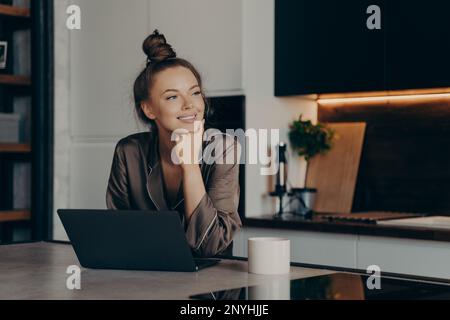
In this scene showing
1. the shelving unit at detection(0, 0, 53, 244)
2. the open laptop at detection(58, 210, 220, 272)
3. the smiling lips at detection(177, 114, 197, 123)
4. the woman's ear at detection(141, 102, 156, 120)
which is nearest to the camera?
the open laptop at detection(58, 210, 220, 272)

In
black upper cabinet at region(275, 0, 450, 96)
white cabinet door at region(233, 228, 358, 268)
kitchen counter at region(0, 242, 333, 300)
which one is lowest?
white cabinet door at region(233, 228, 358, 268)

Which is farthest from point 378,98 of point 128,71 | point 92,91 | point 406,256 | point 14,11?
point 14,11

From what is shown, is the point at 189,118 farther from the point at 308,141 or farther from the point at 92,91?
the point at 92,91

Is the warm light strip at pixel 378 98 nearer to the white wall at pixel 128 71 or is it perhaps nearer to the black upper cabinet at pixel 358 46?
the white wall at pixel 128 71

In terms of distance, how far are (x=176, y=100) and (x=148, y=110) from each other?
0.14 metres

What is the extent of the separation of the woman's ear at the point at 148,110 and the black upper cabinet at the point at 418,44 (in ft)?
4.52

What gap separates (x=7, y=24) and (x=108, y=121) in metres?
0.85

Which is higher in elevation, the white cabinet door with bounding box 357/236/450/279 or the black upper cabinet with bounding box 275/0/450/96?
the black upper cabinet with bounding box 275/0/450/96

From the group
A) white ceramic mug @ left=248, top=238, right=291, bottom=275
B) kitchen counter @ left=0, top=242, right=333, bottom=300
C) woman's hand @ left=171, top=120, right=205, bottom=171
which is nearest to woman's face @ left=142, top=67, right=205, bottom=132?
woman's hand @ left=171, top=120, right=205, bottom=171

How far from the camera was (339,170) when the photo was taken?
3.84 metres

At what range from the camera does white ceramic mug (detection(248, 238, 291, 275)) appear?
1832 millimetres

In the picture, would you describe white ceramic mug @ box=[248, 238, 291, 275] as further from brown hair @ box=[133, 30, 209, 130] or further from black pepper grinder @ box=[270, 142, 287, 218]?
black pepper grinder @ box=[270, 142, 287, 218]

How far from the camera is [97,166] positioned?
430cm

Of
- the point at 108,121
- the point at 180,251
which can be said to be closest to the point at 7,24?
the point at 108,121
